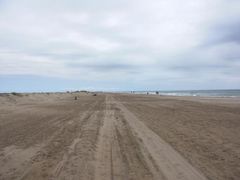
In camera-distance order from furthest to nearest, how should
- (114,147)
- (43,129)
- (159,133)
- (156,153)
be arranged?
(43,129) < (159,133) < (114,147) < (156,153)

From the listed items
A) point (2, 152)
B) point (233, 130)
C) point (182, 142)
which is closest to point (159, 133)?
point (182, 142)

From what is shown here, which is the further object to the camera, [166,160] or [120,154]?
[120,154]

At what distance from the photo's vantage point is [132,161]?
7156 mm

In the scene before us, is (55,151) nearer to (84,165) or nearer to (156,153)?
(84,165)

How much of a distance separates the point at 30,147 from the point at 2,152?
0.87 m

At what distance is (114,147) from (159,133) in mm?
3252

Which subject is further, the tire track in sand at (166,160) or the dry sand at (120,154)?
the dry sand at (120,154)

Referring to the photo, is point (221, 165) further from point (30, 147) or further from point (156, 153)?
point (30, 147)

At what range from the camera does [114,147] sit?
8.88m

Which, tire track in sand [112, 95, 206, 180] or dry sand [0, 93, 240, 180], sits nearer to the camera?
tire track in sand [112, 95, 206, 180]

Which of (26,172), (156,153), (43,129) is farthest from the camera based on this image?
(43,129)

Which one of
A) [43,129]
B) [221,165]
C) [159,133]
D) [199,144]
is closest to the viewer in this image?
[221,165]

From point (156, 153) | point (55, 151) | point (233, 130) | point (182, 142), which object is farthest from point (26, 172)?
point (233, 130)

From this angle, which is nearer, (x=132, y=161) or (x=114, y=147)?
(x=132, y=161)
